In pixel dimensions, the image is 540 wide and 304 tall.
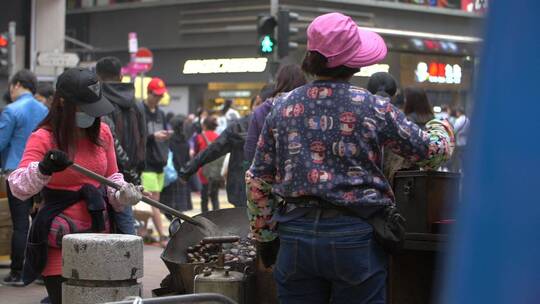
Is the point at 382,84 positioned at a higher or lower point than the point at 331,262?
higher

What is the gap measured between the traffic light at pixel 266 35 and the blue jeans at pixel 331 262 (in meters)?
12.8

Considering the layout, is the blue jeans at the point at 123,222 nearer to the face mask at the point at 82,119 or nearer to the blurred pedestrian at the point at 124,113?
the face mask at the point at 82,119

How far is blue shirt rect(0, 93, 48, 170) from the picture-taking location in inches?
358

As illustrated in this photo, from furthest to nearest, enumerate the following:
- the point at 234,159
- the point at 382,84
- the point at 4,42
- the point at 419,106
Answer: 1. the point at 4,42
2. the point at 234,159
3. the point at 419,106
4. the point at 382,84

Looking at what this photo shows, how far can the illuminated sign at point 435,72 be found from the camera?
2050cm

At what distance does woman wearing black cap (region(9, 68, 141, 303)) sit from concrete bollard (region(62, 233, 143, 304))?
0.92ft

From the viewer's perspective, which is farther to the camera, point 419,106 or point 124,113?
point 124,113

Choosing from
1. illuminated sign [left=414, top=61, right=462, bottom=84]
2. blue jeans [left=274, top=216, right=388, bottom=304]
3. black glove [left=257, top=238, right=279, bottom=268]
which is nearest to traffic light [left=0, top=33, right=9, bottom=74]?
illuminated sign [left=414, top=61, right=462, bottom=84]

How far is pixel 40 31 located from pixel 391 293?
23.3 meters

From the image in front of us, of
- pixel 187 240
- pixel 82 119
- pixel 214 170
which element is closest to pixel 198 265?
pixel 187 240

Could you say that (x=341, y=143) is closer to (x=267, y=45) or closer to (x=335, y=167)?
(x=335, y=167)

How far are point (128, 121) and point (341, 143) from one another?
5.16 m

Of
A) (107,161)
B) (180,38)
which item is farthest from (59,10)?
(107,161)

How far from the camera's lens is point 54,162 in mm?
4684
